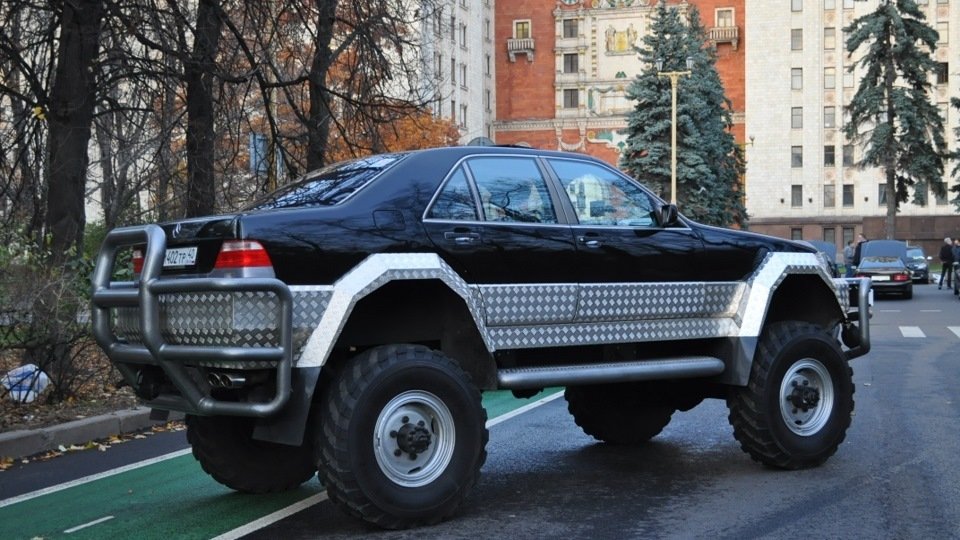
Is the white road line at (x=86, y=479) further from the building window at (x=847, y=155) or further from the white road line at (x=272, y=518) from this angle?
the building window at (x=847, y=155)

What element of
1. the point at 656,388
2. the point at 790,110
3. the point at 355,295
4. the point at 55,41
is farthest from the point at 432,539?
the point at 790,110

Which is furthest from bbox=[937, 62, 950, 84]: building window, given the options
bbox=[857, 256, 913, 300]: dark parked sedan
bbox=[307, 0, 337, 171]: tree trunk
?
bbox=[307, 0, 337, 171]: tree trunk

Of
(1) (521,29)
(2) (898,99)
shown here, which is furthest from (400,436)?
(1) (521,29)

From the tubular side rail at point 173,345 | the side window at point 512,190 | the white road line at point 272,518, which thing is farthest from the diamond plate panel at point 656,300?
the tubular side rail at point 173,345

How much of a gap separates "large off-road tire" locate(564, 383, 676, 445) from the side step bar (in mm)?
1166

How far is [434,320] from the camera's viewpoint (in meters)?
6.94

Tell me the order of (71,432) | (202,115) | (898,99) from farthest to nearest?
(898,99) → (202,115) → (71,432)

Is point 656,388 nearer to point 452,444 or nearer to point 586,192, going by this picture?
point 586,192

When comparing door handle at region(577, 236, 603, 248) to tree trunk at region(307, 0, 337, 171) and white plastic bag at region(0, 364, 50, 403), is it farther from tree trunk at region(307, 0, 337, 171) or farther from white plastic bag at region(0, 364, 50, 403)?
tree trunk at region(307, 0, 337, 171)

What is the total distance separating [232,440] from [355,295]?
1.64 metres

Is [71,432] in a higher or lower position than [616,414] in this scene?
lower

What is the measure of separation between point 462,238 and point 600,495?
1838mm

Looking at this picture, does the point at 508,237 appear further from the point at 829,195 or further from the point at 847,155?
the point at 847,155

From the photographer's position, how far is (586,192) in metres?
7.79
